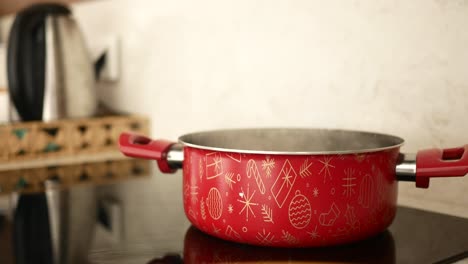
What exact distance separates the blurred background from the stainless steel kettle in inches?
6.8

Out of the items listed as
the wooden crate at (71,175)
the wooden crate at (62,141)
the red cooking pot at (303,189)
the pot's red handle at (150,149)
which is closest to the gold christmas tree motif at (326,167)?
the red cooking pot at (303,189)

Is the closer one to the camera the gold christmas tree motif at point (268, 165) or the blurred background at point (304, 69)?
the gold christmas tree motif at point (268, 165)

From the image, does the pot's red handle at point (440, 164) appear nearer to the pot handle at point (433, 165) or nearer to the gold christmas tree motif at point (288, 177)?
the pot handle at point (433, 165)

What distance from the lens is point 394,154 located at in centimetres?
53

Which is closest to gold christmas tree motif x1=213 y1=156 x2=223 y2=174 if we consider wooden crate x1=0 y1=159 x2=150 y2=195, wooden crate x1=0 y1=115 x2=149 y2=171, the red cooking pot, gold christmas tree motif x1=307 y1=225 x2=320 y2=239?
the red cooking pot

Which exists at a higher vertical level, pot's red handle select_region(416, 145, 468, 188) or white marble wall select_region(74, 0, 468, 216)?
white marble wall select_region(74, 0, 468, 216)

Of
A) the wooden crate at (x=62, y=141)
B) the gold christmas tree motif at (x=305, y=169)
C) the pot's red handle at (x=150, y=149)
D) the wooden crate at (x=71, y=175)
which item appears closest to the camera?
the gold christmas tree motif at (x=305, y=169)

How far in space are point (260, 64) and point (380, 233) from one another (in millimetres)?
Answer: 421

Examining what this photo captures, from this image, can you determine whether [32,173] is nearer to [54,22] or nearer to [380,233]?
[54,22]

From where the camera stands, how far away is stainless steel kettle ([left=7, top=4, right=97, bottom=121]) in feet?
3.57

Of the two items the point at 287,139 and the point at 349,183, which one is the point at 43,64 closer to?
the point at 287,139

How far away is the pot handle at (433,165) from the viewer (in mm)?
487

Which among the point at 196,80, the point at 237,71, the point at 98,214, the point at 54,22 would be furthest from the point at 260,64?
the point at 54,22

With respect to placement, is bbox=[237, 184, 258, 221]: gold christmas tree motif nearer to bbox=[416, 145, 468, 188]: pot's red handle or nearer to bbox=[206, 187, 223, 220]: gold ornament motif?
bbox=[206, 187, 223, 220]: gold ornament motif
